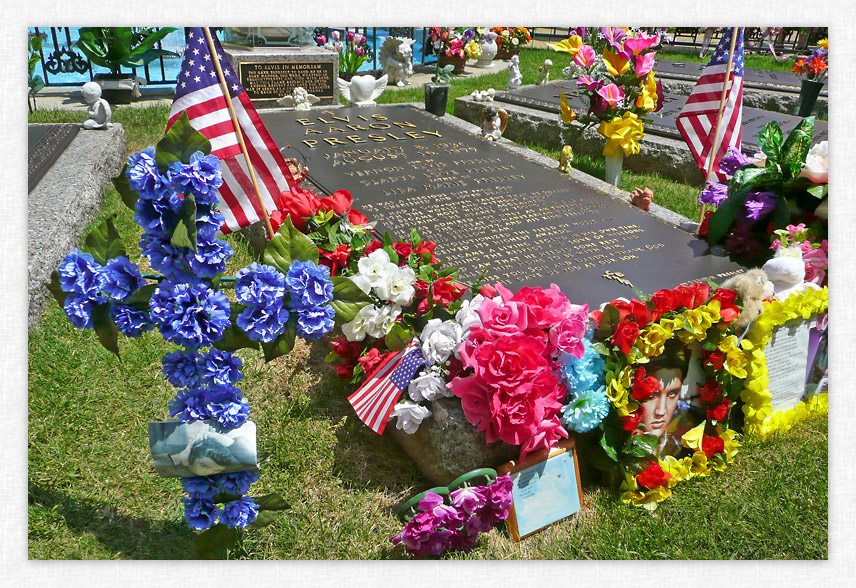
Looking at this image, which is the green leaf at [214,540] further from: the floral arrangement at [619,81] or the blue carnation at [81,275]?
the floral arrangement at [619,81]

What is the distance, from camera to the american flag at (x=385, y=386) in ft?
8.95

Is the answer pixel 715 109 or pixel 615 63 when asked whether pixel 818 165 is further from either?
pixel 615 63

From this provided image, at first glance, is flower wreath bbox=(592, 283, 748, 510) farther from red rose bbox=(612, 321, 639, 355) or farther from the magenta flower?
the magenta flower

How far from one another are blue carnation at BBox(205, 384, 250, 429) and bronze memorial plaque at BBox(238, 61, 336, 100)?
5.01m

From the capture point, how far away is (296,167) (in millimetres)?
4609

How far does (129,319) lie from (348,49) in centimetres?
910

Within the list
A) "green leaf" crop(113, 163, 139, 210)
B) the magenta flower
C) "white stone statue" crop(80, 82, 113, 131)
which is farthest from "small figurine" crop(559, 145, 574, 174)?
"white stone statue" crop(80, 82, 113, 131)

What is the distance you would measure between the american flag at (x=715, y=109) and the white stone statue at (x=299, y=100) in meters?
3.44

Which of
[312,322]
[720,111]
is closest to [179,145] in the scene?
[312,322]

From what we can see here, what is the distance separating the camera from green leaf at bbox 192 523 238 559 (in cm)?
230

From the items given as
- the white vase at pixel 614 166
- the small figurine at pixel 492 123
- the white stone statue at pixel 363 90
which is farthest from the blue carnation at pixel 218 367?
the white stone statue at pixel 363 90

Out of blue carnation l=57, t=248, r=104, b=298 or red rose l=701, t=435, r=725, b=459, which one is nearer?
blue carnation l=57, t=248, r=104, b=298

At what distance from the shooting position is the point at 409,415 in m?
2.67

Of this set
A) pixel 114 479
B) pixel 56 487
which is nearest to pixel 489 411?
pixel 114 479
